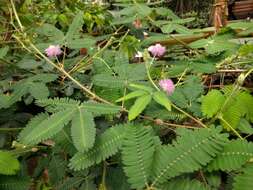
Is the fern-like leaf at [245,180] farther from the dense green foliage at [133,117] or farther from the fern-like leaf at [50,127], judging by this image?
the fern-like leaf at [50,127]

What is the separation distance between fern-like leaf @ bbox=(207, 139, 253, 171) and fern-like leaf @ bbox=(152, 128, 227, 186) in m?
0.01

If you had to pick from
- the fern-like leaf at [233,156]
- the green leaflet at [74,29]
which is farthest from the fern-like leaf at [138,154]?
the green leaflet at [74,29]

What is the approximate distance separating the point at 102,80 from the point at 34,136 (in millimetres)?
227

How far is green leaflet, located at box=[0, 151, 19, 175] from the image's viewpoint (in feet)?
2.51

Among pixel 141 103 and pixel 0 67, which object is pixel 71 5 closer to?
pixel 0 67

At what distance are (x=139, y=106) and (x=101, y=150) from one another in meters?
0.11

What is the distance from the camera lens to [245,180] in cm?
58

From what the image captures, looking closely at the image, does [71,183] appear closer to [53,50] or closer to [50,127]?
[50,127]

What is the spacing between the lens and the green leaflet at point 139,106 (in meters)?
0.67

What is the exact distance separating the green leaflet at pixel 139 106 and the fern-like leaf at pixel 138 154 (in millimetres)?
20

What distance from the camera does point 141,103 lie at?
0.69 metres

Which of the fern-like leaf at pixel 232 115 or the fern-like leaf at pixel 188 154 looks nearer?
the fern-like leaf at pixel 188 154

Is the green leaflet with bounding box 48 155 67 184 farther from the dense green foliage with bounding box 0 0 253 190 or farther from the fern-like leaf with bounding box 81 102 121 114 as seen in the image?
the fern-like leaf with bounding box 81 102 121 114

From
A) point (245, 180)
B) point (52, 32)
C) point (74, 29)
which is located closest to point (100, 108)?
point (245, 180)
